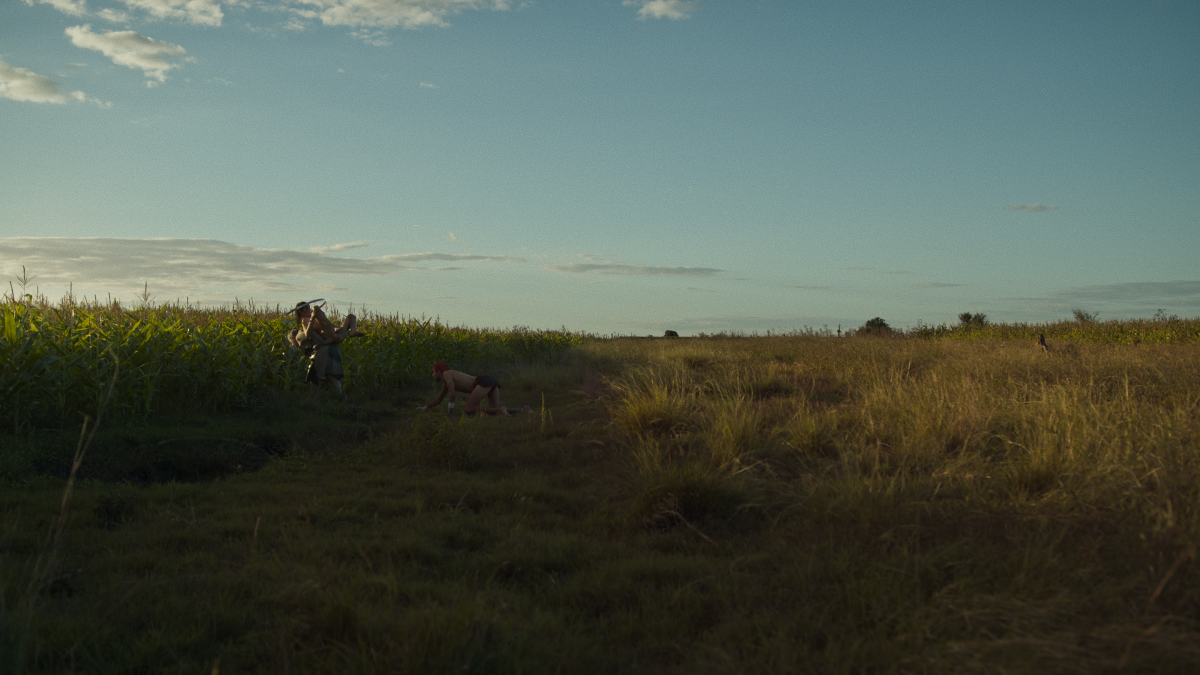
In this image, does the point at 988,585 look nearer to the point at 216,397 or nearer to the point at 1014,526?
the point at 1014,526

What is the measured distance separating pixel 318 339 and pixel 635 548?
8136 mm

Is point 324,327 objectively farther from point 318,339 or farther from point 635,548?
point 635,548

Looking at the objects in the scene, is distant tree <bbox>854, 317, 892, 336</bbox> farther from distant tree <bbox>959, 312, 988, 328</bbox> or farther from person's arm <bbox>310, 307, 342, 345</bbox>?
person's arm <bbox>310, 307, 342, 345</bbox>

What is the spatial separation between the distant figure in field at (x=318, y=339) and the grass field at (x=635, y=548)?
126 inches

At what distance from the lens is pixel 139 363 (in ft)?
30.6

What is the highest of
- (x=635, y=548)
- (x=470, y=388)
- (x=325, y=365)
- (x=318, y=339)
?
(x=318, y=339)

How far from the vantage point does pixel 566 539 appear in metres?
4.46

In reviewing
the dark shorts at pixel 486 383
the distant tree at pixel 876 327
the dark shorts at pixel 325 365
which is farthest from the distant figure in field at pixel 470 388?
the distant tree at pixel 876 327

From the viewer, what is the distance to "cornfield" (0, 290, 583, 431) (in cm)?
795

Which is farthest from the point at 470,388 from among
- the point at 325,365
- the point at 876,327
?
the point at 876,327

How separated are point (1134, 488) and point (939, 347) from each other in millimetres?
15313

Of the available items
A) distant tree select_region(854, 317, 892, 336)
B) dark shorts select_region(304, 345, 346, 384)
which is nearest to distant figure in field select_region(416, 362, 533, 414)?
dark shorts select_region(304, 345, 346, 384)

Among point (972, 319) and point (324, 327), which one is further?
point (972, 319)

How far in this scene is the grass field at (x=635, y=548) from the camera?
2.87m
